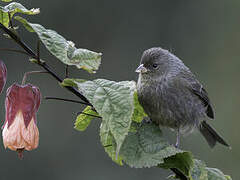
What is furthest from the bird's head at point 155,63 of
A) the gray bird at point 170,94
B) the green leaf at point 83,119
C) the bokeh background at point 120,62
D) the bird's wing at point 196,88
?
the bokeh background at point 120,62

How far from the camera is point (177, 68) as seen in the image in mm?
4676

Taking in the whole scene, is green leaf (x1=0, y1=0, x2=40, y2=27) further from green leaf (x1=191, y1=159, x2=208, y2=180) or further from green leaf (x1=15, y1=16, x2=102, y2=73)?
green leaf (x1=191, y1=159, x2=208, y2=180)

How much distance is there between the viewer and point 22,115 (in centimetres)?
275

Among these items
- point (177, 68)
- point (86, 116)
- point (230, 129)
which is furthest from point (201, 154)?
point (86, 116)

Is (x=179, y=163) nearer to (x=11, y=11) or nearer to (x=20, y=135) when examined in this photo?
(x=20, y=135)

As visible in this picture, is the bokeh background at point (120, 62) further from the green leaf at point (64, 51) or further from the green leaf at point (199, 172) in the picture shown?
the green leaf at point (64, 51)

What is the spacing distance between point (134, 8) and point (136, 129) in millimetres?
10612

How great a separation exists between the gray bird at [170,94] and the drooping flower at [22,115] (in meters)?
1.32

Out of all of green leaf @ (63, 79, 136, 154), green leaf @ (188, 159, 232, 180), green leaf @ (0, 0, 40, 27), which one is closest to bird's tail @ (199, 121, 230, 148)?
green leaf @ (188, 159, 232, 180)

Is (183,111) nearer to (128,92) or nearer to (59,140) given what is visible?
(128,92)

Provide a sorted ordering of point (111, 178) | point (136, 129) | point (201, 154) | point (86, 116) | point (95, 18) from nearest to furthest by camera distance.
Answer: point (136, 129) → point (86, 116) → point (111, 178) → point (201, 154) → point (95, 18)

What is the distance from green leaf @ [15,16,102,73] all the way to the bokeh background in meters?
7.23

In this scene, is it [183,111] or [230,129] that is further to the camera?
[230,129]

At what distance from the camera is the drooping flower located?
263 centimetres
